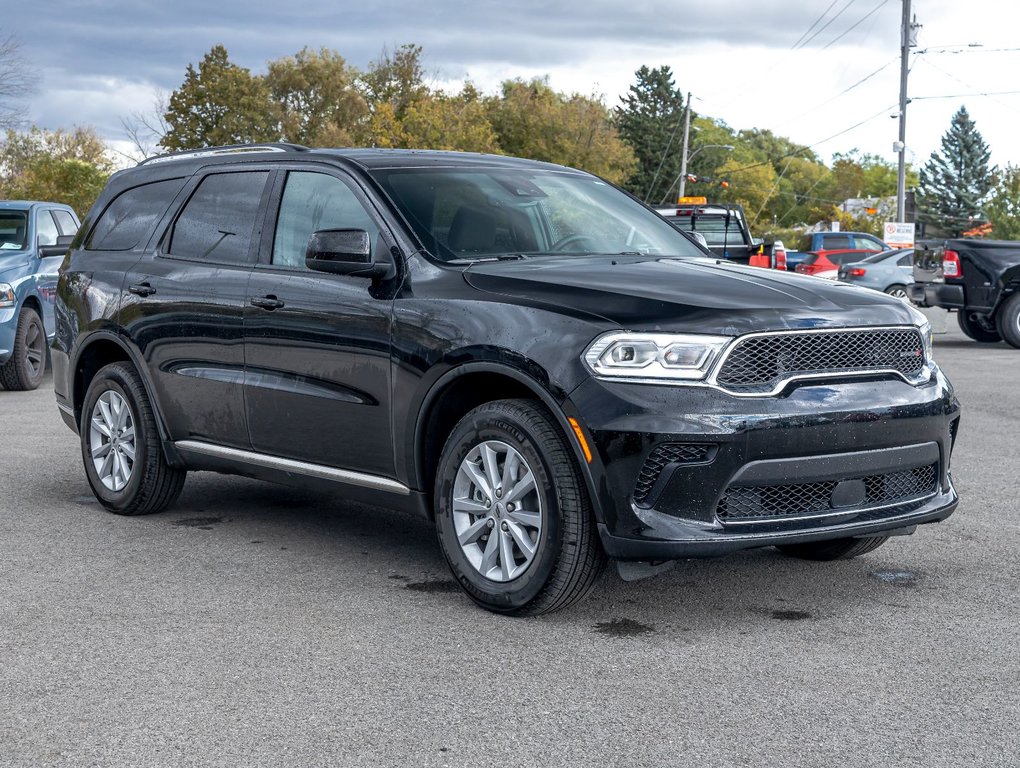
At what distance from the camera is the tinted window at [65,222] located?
578 inches

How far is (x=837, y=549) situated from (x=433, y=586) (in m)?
1.75

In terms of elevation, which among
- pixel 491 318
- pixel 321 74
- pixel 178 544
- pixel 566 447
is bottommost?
pixel 178 544

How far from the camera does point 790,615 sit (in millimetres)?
5129

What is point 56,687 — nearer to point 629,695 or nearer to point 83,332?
point 629,695

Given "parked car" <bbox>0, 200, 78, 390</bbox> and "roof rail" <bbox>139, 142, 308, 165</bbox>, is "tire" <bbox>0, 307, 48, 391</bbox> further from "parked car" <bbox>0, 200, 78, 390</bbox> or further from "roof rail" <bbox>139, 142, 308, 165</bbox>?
"roof rail" <bbox>139, 142, 308, 165</bbox>

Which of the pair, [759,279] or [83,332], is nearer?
[759,279]

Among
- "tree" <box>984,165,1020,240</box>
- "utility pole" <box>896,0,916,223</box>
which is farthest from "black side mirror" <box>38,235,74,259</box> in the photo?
"tree" <box>984,165,1020,240</box>

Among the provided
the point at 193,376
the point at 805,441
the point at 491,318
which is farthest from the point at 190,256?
the point at 805,441

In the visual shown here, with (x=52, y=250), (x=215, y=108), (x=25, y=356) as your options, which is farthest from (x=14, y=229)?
(x=215, y=108)

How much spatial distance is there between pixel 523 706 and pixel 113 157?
6649cm

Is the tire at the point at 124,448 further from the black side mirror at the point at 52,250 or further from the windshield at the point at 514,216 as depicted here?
the black side mirror at the point at 52,250

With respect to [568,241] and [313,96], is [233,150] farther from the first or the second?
[313,96]

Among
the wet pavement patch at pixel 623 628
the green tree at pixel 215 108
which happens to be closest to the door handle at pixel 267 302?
the wet pavement patch at pixel 623 628

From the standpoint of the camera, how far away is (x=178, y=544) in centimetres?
648
